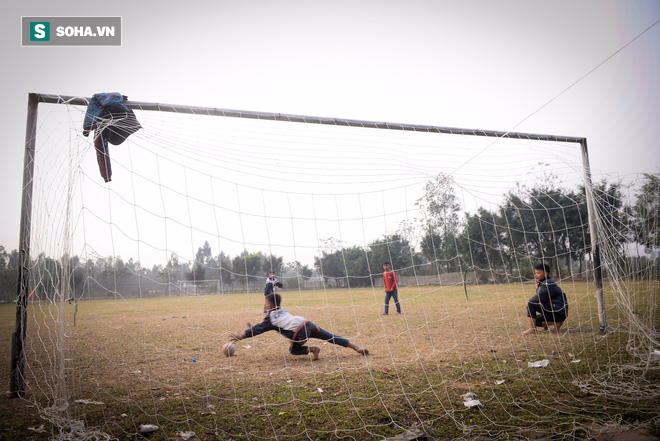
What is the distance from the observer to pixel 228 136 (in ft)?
14.5

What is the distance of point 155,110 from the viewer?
4117mm

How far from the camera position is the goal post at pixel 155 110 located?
3312 millimetres

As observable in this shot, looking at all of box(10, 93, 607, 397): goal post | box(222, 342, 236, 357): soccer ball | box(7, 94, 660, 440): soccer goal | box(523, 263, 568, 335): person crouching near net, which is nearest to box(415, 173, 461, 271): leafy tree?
box(7, 94, 660, 440): soccer goal

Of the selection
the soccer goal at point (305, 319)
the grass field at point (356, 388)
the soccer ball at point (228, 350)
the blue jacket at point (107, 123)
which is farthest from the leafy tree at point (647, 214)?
the blue jacket at point (107, 123)

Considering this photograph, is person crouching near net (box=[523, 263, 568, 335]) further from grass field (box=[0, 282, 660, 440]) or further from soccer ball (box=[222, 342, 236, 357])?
soccer ball (box=[222, 342, 236, 357])

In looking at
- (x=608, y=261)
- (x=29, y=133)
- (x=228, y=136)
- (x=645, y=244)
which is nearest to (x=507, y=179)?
(x=608, y=261)

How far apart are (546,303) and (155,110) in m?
6.31

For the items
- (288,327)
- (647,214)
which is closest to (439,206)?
(647,214)

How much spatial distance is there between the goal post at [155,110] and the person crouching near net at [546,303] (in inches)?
26.6

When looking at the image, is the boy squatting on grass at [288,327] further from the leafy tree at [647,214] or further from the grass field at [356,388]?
the leafy tree at [647,214]

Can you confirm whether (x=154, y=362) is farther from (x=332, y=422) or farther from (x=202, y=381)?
(x=332, y=422)

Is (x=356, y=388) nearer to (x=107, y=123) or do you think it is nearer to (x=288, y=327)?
(x=288, y=327)

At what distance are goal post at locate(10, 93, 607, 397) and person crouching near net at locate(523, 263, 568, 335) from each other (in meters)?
0.68

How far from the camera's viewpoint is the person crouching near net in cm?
506
